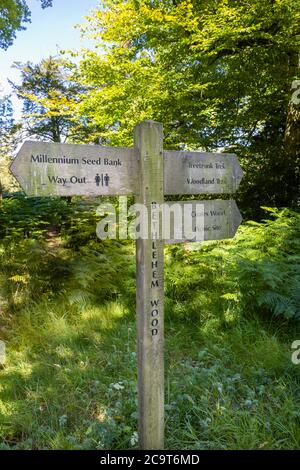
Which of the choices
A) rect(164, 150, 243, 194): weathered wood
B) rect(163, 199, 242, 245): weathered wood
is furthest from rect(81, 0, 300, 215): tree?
rect(163, 199, 242, 245): weathered wood

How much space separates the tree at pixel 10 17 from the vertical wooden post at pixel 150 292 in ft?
28.5

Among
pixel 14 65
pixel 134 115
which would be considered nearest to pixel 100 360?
pixel 134 115

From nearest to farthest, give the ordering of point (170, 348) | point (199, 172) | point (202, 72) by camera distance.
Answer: point (199, 172)
point (170, 348)
point (202, 72)

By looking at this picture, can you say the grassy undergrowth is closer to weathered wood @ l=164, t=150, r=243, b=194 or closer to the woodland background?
the woodland background

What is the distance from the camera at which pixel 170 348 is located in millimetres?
3383

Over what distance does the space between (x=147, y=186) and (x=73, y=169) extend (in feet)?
1.35

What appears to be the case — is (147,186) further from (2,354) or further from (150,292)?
(2,354)

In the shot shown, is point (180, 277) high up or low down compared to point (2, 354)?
up

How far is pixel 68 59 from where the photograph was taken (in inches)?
298

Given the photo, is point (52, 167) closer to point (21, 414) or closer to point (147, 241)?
point (147, 241)

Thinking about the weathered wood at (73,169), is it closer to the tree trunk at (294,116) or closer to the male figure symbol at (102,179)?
the male figure symbol at (102,179)

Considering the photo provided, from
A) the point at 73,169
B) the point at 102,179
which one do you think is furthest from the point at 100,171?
the point at 73,169

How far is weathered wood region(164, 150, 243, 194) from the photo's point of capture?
196 cm
